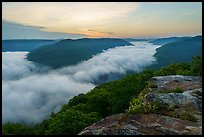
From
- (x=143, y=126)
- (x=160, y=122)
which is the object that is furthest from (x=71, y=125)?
(x=143, y=126)

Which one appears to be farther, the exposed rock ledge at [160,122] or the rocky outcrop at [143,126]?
the exposed rock ledge at [160,122]

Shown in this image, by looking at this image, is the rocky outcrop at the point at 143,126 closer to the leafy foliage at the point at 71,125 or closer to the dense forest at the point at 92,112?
the dense forest at the point at 92,112

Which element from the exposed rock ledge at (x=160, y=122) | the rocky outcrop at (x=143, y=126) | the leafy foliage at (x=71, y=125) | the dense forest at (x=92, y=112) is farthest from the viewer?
the dense forest at (x=92, y=112)

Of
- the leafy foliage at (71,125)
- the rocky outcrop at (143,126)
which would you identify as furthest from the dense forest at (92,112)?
the rocky outcrop at (143,126)

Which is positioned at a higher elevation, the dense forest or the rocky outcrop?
the rocky outcrop

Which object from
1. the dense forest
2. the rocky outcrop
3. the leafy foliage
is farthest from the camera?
the dense forest

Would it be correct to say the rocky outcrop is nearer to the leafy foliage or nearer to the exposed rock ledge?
the exposed rock ledge

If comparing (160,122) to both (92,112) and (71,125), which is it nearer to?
(71,125)

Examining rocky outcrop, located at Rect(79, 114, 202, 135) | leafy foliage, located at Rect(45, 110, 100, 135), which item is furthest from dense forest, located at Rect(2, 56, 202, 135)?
rocky outcrop, located at Rect(79, 114, 202, 135)

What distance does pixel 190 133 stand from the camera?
17453 millimetres

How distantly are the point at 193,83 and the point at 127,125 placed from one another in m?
12.7

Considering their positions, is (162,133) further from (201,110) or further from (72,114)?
(72,114)

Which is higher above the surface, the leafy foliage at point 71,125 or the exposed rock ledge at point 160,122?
the exposed rock ledge at point 160,122

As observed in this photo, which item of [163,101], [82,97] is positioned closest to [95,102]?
[82,97]
